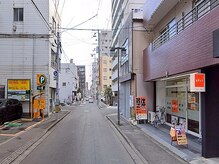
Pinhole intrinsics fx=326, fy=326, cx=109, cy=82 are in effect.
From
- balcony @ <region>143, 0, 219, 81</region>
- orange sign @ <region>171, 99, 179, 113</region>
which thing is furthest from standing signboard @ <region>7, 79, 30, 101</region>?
orange sign @ <region>171, 99, 179, 113</region>

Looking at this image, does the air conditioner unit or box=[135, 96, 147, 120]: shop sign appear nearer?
the air conditioner unit

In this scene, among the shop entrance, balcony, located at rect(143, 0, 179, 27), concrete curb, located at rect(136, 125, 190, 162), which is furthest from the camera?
balcony, located at rect(143, 0, 179, 27)

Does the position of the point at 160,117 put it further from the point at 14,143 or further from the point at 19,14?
the point at 19,14

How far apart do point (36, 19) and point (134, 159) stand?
21306 millimetres

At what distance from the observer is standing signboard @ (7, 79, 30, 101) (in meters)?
27.8

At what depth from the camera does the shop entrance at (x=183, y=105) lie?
14711 mm

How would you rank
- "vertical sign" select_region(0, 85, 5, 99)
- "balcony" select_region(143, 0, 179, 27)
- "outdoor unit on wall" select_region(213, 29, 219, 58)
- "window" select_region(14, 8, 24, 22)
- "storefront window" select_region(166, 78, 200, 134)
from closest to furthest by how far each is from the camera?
"outdoor unit on wall" select_region(213, 29, 219, 58) < "storefront window" select_region(166, 78, 200, 134) < "balcony" select_region(143, 0, 179, 27) < "vertical sign" select_region(0, 85, 5, 99) < "window" select_region(14, 8, 24, 22)

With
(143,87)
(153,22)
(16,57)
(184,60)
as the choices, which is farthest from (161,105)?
(16,57)

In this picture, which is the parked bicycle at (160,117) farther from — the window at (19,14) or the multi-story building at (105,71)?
the multi-story building at (105,71)

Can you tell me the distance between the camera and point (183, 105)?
16.6m

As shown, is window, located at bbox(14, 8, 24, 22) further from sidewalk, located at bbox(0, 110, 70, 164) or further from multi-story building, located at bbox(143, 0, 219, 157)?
sidewalk, located at bbox(0, 110, 70, 164)

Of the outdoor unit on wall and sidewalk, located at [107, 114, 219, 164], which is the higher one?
the outdoor unit on wall

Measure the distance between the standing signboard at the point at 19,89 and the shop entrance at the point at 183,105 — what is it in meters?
12.9

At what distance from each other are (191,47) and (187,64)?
0.76 m
